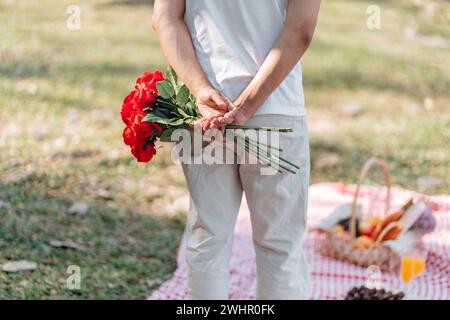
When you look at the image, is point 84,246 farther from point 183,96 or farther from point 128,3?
point 128,3

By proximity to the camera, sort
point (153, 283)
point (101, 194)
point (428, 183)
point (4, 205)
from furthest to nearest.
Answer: point (428, 183) → point (101, 194) → point (4, 205) → point (153, 283)

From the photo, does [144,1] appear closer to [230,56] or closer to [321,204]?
[321,204]

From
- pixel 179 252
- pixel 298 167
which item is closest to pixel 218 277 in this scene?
pixel 298 167

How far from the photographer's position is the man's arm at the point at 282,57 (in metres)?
2.12

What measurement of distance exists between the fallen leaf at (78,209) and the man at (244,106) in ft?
4.49

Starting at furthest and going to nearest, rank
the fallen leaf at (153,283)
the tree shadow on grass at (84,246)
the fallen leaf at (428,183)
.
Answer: the fallen leaf at (428,183) < the fallen leaf at (153,283) < the tree shadow on grass at (84,246)

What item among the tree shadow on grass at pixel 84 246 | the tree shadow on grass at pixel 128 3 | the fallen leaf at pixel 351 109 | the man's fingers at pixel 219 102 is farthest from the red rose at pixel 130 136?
the tree shadow on grass at pixel 128 3

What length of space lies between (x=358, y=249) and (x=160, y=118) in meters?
1.48

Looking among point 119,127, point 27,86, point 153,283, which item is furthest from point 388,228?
point 27,86

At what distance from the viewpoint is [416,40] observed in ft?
24.1

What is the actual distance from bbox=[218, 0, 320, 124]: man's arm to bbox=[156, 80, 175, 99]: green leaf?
18cm

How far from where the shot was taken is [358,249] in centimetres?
331

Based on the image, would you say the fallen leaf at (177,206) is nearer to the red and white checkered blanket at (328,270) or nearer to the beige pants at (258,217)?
the red and white checkered blanket at (328,270)

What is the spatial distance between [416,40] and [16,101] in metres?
4.04
